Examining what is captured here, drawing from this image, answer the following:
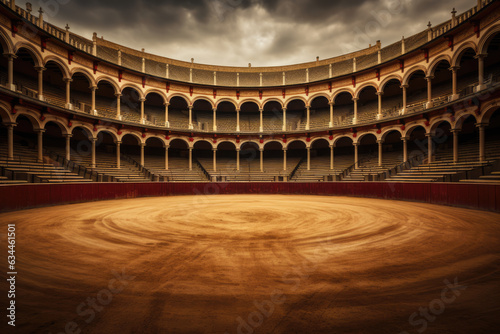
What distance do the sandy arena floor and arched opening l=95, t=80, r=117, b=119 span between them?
20362mm

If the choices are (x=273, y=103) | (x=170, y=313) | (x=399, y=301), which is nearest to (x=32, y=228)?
(x=170, y=313)

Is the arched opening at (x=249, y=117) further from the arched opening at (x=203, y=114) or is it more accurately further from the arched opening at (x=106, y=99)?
the arched opening at (x=106, y=99)

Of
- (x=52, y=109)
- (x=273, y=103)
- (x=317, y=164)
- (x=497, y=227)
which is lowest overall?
(x=497, y=227)

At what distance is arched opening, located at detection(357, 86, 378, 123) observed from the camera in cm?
2466

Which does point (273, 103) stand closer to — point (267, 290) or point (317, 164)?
point (317, 164)

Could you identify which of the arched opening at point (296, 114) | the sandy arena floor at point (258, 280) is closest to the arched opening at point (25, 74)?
the sandy arena floor at point (258, 280)

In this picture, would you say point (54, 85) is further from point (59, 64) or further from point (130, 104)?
point (130, 104)

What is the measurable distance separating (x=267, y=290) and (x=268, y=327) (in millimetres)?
752

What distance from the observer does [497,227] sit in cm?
676

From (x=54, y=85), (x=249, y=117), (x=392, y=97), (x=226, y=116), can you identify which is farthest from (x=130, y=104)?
(x=392, y=97)

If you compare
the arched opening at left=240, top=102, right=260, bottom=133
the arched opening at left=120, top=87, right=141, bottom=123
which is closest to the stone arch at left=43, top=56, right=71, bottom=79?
the arched opening at left=120, top=87, right=141, bottom=123

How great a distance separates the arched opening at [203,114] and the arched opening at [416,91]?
2119 cm

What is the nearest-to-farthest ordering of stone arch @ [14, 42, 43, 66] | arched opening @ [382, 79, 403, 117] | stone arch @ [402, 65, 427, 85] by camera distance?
1. stone arch @ [14, 42, 43, 66]
2. stone arch @ [402, 65, 427, 85]
3. arched opening @ [382, 79, 403, 117]

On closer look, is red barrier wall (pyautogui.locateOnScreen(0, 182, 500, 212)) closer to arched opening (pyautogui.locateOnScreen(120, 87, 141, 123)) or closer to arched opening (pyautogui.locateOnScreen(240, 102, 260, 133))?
arched opening (pyautogui.locateOnScreen(120, 87, 141, 123))
